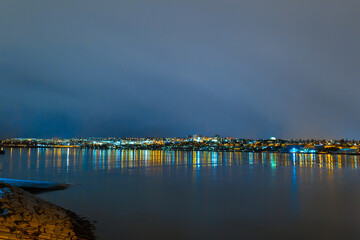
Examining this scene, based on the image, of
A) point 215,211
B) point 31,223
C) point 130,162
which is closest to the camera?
point 31,223

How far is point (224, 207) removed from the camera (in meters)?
15.5

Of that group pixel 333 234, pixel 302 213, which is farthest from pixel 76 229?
pixel 302 213

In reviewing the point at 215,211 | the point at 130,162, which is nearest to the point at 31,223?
the point at 215,211

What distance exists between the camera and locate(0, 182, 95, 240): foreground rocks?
305 inches

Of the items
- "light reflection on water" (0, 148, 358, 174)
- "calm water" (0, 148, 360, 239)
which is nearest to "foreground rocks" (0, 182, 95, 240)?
"calm water" (0, 148, 360, 239)

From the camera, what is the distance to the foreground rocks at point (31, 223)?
7.75 metres

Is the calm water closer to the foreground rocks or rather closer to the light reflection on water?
the foreground rocks

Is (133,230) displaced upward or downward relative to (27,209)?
downward

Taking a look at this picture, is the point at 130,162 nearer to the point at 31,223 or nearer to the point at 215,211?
the point at 215,211

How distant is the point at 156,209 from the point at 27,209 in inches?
257

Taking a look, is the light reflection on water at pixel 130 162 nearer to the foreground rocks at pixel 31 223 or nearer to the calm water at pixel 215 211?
the calm water at pixel 215 211

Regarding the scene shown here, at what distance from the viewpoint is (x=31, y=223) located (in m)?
8.33

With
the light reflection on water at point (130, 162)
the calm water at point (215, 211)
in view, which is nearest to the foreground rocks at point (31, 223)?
the calm water at point (215, 211)

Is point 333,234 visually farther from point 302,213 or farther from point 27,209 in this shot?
point 27,209
